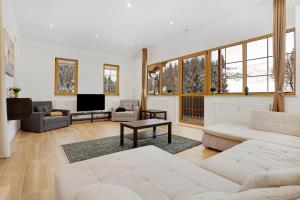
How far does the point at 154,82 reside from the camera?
6.82 metres

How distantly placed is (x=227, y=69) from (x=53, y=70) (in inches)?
229

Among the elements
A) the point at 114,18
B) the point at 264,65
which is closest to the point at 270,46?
the point at 264,65

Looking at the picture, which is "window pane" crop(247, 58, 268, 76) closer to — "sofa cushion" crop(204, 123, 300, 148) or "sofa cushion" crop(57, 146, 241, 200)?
"sofa cushion" crop(204, 123, 300, 148)

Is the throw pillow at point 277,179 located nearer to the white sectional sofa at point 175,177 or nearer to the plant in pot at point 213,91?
the white sectional sofa at point 175,177

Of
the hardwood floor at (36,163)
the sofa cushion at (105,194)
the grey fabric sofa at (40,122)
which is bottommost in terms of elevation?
the hardwood floor at (36,163)

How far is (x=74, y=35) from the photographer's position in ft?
17.3

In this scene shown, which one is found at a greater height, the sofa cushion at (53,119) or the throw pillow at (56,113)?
the throw pillow at (56,113)

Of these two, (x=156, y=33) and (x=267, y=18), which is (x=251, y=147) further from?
(x=156, y=33)

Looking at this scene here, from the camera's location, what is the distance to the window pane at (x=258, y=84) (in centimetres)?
366

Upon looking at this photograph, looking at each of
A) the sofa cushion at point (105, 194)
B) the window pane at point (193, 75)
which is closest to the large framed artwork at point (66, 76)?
the window pane at point (193, 75)

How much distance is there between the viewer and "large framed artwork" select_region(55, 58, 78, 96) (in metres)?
6.03

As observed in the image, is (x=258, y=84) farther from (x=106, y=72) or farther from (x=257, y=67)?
(x=106, y=72)

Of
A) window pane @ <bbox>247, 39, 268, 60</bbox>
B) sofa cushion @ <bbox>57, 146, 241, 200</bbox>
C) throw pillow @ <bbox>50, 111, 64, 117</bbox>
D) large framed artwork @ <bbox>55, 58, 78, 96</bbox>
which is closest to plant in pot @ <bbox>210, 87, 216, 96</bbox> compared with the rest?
window pane @ <bbox>247, 39, 268, 60</bbox>

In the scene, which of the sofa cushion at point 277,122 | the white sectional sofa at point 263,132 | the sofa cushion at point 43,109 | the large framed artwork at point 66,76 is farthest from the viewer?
the large framed artwork at point 66,76
